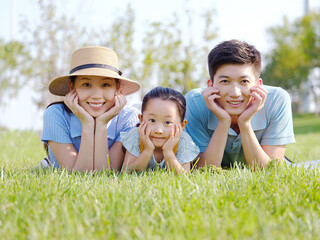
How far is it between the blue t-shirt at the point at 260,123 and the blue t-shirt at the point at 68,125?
0.74 metres

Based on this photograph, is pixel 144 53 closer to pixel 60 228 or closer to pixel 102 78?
pixel 102 78

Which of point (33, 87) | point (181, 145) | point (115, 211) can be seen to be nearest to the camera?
point (115, 211)

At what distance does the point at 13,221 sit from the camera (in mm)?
2033

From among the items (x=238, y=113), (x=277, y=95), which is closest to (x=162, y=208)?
(x=238, y=113)

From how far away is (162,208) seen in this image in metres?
2.27

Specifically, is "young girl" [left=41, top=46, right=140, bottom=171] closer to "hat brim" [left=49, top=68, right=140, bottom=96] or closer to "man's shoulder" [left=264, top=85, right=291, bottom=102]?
"hat brim" [left=49, top=68, right=140, bottom=96]

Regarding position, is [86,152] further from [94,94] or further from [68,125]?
[94,94]

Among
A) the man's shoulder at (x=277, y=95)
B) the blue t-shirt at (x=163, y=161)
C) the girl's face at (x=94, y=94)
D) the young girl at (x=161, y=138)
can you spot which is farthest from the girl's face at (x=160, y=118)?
the man's shoulder at (x=277, y=95)

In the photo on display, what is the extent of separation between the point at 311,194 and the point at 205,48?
1084 centimetres

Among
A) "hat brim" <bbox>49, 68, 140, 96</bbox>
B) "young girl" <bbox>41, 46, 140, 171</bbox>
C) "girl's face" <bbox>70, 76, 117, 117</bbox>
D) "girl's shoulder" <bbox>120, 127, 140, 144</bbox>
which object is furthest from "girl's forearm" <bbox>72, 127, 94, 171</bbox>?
"hat brim" <bbox>49, 68, 140, 96</bbox>

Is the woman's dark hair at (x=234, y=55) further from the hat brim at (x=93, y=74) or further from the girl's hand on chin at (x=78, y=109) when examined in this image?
the girl's hand on chin at (x=78, y=109)

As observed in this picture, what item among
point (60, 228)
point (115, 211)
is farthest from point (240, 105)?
point (60, 228)

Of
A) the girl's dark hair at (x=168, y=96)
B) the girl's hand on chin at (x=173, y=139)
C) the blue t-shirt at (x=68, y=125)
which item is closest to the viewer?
the girl's hand on chin at (x=173, y=139)

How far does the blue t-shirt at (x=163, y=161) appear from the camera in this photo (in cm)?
370
